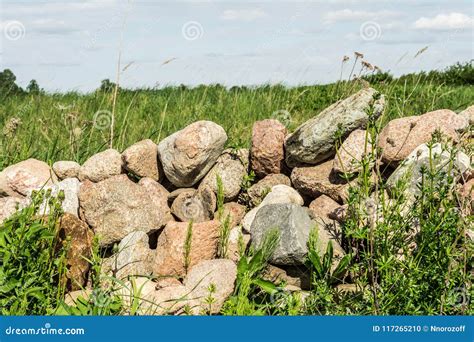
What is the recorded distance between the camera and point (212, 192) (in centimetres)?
496

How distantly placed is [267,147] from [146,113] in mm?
4456

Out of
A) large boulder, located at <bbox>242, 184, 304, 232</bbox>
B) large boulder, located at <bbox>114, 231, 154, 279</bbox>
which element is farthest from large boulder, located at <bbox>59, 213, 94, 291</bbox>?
large boulder, located at <bbox>242, 184, 304, 232</bbox>

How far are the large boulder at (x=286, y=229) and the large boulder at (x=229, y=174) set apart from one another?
543 millimetres

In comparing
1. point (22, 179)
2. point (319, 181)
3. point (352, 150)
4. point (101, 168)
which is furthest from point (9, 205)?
point (352, 150)

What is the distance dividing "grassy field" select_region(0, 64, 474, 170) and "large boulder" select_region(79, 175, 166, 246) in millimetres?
889

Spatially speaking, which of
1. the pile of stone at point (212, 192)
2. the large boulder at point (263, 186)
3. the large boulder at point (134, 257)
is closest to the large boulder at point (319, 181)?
the pile of stone at point (212, 192)

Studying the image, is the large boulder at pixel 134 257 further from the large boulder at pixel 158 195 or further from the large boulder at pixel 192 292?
the large boulder at pixel 158 195

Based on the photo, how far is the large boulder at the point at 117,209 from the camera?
15.9 ft

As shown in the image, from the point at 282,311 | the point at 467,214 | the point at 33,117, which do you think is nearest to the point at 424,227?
the point at 467,214

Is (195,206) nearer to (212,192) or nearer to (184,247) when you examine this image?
(212,192)

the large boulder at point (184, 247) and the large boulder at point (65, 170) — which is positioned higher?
the large boulder at point (65, 170)

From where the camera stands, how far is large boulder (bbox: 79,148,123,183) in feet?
17.1

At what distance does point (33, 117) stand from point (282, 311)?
5722mm

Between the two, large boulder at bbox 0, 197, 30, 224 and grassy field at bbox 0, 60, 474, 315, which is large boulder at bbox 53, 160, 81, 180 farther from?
grassy field at bbox 0, 60, 474, 315
